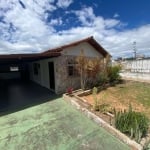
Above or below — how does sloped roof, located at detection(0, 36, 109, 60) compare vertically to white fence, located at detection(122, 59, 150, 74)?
above

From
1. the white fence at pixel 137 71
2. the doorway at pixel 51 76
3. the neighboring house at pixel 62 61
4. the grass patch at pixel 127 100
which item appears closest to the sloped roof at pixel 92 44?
the neighboring house at pixel 62 61

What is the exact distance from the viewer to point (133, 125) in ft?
16.7

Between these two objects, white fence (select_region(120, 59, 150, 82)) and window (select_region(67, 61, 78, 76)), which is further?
white fence (select_region(120, 59, 150, 82))

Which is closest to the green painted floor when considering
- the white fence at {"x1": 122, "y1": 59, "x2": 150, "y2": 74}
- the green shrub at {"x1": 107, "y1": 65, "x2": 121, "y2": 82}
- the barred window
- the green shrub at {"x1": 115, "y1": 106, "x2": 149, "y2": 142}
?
the green shrub at {"x1": 115, "y1": 106, "x2": 149, "y2": 142}

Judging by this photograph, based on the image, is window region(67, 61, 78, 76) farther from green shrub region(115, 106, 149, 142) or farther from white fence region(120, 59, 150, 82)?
green shrub region(115, 106, 149, 142)

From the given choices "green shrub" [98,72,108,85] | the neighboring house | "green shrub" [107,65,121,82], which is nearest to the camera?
the neighboring house

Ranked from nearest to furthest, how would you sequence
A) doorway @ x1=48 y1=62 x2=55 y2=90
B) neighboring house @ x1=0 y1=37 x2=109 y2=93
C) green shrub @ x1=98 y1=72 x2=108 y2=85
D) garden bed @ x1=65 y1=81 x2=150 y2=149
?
garden bed @ x1=65 y1=81 x2=150 y2=149, neighboring house @ x1=0 y1=37 x2=109 y2=93, doorway @ x1=48 y1=62 x2=55 y2=90, green shrub @ x1=98 y1=72 x2=108 y2=85

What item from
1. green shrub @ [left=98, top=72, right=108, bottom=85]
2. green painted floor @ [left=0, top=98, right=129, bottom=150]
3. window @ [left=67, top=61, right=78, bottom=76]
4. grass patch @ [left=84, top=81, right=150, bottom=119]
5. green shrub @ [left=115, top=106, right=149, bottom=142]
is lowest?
green painted floor @ [left=0, top=98, right=129, bottom=150]

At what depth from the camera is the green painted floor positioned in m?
4.77

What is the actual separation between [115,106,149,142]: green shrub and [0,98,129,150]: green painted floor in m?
0.46

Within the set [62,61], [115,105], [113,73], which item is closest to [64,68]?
[62,61]

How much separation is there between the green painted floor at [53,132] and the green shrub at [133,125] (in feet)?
1.52

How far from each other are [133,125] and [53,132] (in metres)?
2.74

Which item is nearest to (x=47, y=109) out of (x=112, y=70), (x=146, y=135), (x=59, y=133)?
(x=59, y=133)
